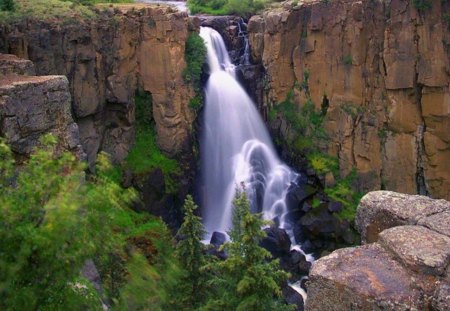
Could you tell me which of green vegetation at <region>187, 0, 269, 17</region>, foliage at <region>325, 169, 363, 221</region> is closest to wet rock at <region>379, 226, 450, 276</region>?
foliage at <region>325, 169, 363, 221</region>

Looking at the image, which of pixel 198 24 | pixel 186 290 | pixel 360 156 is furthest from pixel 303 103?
pixel 186 290

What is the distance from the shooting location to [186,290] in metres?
14.8

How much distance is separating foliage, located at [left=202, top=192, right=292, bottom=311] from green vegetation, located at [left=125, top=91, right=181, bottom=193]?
1492 centimetres

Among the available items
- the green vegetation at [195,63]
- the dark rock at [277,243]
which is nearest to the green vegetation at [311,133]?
the dark rock at [277,243]

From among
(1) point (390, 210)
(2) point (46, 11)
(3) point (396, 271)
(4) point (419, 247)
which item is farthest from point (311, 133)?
(3) point (396, 271)

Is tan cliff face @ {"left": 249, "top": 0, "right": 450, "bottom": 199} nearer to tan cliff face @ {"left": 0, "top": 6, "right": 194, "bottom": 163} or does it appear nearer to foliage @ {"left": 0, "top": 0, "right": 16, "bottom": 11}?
tan cliff face @ {"left": 0, "top": 6, "right": 194, "bottom": 163}

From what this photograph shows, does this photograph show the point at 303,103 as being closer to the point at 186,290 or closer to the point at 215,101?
the point at 215,101

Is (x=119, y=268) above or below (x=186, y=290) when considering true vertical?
above

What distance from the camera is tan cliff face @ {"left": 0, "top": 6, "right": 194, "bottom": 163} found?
74.4 ft

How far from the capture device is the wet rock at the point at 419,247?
Answer: 27.7 feet

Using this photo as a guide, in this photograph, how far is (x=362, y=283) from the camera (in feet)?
28.5

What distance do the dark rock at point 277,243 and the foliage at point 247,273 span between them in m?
→ 11.3

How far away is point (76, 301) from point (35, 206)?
143 cm

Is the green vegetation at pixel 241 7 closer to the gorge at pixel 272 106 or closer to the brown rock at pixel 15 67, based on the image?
the gorge at pixel 272 106
